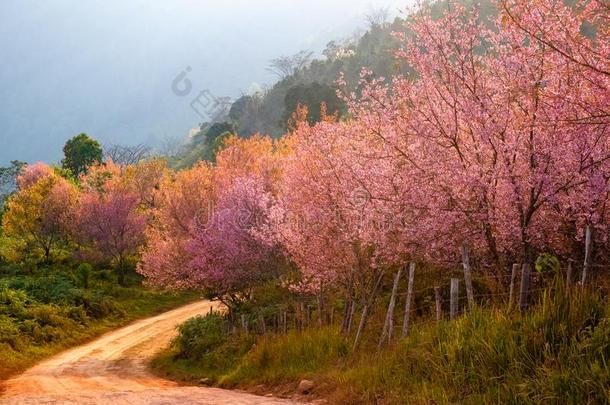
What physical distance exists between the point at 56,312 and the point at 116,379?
13037mm

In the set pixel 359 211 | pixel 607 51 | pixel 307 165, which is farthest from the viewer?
pixel 307 165

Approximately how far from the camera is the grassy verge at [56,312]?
2533 cm

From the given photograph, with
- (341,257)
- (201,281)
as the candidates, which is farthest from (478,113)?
(201,281)

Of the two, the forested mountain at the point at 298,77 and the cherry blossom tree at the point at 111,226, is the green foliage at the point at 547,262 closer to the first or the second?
the cherry blossom tree at the point at 111,226

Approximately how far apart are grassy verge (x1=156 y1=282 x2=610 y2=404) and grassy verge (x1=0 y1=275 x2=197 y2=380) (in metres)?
17.2

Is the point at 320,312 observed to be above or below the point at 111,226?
below

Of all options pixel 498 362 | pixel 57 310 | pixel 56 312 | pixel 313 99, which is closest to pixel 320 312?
pixel 498 362

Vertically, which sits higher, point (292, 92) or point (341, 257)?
point (292, 92)

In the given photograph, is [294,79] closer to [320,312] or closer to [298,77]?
[298,77]

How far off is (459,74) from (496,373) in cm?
544

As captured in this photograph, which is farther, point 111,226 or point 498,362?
point 111,226

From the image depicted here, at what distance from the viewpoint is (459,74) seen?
33.7 feet

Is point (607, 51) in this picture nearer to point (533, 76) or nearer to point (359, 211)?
point (533, 76)

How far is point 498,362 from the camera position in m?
7.42
